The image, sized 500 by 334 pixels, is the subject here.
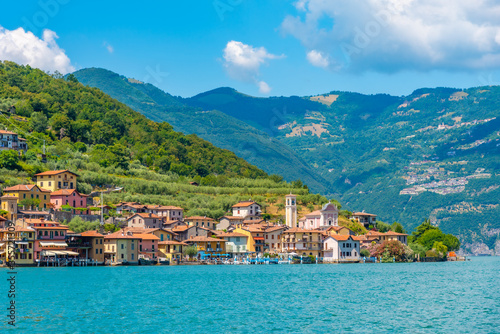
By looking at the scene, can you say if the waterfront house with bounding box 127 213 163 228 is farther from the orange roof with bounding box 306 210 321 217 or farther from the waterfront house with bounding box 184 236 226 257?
the orange roof with bounding box 306 210 321 217

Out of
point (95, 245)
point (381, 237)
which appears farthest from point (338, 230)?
point (95, 245)

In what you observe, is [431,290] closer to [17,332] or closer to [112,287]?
[112,287]

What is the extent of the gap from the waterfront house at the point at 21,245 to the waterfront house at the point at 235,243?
29639mm

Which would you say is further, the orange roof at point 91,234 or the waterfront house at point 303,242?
the waterfront house at point 303,242

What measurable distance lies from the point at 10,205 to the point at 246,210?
41295 millimetres

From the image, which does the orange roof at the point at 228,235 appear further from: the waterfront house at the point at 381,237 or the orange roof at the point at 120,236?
the waterfront house at the point at 381,237

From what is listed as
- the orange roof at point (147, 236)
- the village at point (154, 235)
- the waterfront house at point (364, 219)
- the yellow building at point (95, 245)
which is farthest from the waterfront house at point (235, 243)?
the waterfront house at point (364, 219)

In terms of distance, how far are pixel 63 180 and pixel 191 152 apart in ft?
223

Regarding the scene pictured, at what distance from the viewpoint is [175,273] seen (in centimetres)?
7800

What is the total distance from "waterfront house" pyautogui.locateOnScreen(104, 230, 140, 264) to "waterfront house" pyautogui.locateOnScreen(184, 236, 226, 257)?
10.5 meters

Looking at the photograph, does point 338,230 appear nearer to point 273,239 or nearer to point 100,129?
point 273,239

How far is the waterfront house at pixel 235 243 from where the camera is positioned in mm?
105344

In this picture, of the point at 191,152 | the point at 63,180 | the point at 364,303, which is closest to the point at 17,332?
the point at 364,303

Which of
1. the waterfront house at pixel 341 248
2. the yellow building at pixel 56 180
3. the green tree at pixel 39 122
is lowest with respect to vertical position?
the waterfront house at pixel 341 248
